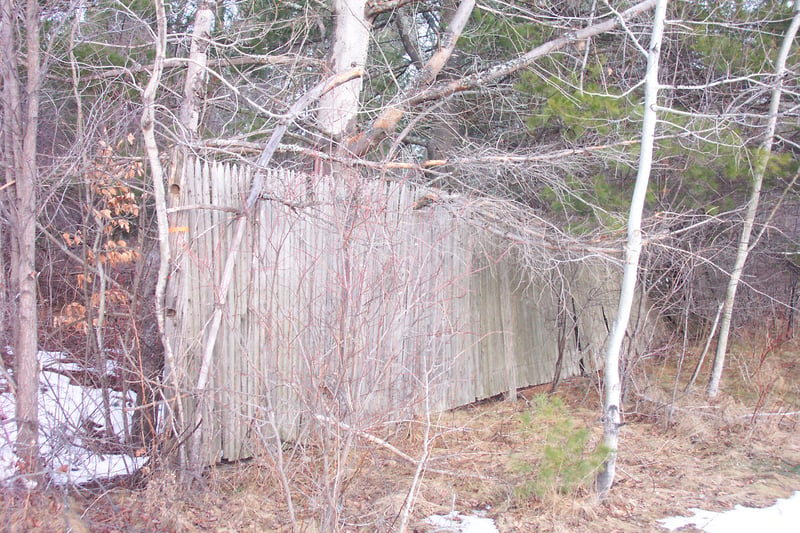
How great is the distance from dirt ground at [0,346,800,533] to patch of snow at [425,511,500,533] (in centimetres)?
8

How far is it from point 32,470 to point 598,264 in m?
6.18

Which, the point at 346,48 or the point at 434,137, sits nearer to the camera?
the point at 346,48

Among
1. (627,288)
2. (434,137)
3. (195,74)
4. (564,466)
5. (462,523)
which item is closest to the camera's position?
(462,523)

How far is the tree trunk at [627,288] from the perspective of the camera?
450 centimetres

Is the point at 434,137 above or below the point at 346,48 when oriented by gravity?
below

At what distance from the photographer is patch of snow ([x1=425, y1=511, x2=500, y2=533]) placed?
403 cm

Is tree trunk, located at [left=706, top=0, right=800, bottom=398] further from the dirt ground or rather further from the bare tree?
the bare tree

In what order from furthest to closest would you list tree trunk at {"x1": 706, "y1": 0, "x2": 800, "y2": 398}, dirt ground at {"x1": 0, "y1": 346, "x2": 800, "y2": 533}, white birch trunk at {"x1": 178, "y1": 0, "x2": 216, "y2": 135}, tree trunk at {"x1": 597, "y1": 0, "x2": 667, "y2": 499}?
tree trunk at {"x1": 706, "y1": 0, "x2": 800, "y2": 398}
white birch trunk at {"x1": 178, "y1": 0, "x2": 216, "y2": 135}
tree trunk at {"x1": 597, "y1": 0, "x2": 667, "y2": 499}
dirt ground at {"x1": 0, "y1": 346, "x2": 800, "y2": 533}

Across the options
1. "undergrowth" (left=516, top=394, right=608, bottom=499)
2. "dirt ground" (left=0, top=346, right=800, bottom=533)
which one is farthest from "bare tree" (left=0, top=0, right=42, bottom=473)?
"undergrowth" (left=516, top=394, right=608, bottom=499)

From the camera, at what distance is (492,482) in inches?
190

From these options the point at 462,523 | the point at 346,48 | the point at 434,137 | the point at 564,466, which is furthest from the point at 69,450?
the point at 434,137

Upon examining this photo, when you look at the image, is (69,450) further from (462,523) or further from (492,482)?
(492,482)

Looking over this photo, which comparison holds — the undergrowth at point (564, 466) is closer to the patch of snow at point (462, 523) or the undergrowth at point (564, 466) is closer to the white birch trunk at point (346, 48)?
the patch of snow at point (462, 523)

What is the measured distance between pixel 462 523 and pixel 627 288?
6.60ft
